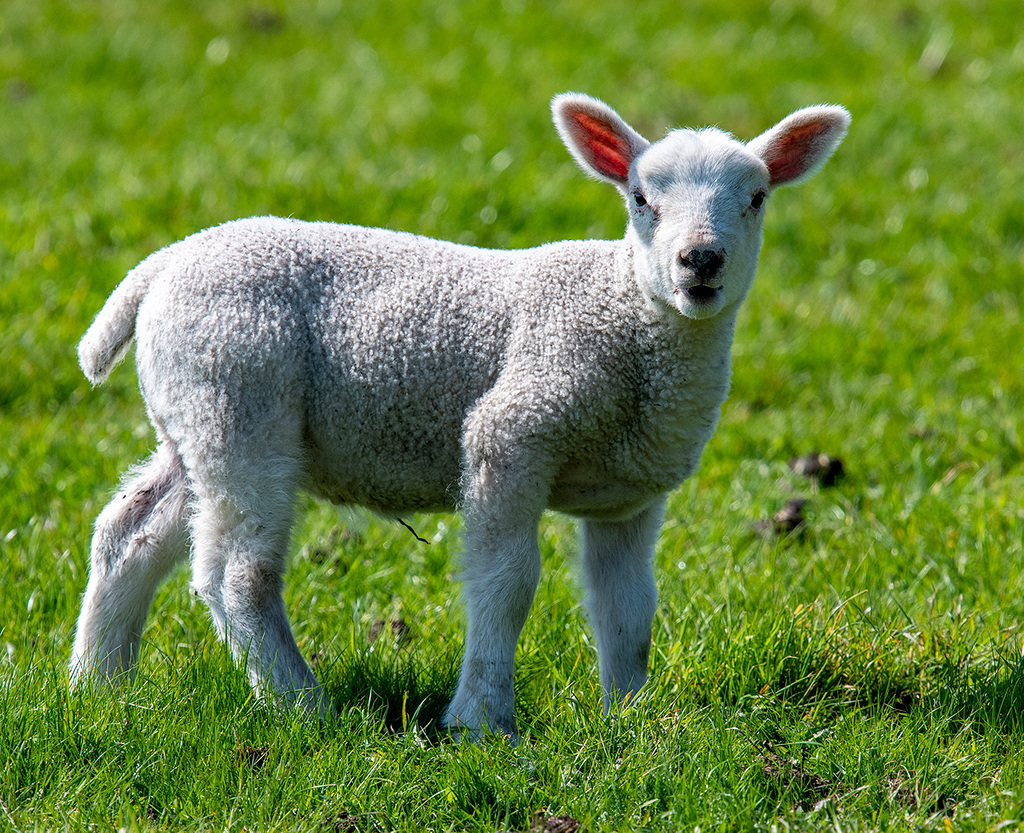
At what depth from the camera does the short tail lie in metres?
3.97

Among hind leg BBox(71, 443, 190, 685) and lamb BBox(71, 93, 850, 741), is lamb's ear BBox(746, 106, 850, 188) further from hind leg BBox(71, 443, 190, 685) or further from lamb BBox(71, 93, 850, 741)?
hind leg BBox(71, 443, 190, 685)

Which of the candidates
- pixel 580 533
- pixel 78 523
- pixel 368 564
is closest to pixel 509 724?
pixel 580 533

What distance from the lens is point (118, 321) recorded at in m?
4.01

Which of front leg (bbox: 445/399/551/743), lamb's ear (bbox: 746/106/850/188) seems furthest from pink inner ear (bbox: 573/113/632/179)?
front leg (bbox: 445/399/551/743)

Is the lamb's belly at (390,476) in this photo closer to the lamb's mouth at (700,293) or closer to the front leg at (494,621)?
the front leg at (494,621)

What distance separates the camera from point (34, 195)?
7969mm

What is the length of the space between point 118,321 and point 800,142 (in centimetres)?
226

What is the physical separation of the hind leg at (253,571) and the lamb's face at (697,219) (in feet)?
4.14

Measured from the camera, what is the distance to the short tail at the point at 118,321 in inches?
156

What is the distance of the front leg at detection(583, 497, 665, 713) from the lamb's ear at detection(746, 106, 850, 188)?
1.13 meters

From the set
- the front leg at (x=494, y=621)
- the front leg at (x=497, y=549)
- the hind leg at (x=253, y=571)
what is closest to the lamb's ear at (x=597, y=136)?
the front leg at (x=497, y=549)

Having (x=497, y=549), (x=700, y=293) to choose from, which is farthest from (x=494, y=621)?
(x=700, y=293)

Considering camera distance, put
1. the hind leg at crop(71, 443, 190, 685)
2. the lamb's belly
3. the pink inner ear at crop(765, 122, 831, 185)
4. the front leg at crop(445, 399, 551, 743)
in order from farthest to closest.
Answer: the hind leg at crop(71, 443, 190, 685), the pink inner ear at crop(765, 122, 831, 185), the lamb's belly, the front leg at crop(445, 399, 551, 743)

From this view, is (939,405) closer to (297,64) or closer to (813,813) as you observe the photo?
(813,813)
